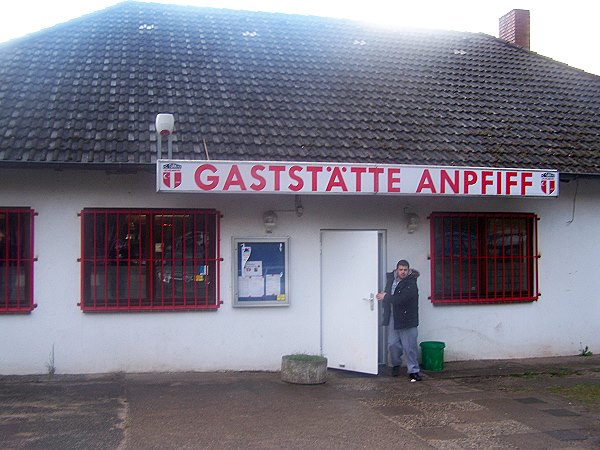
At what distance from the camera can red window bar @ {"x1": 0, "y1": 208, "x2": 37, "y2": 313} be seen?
382 inches

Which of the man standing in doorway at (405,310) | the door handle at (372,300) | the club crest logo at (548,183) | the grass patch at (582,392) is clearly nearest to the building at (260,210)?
the club crest logo at (548,183)

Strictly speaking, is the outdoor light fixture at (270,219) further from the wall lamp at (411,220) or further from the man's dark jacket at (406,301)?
the wall lamp at (411,220)

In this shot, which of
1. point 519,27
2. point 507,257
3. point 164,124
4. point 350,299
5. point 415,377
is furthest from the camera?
point 519,27

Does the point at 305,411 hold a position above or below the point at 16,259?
below

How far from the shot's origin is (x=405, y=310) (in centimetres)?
1006

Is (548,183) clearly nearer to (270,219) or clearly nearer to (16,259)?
(270,219)

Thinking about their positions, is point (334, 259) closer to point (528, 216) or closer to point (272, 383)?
point (272, 383)

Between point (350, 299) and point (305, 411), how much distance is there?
248 cm

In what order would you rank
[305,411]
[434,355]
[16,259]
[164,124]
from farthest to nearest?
[434,355] → [16,259] → [164,124] → [305,411]

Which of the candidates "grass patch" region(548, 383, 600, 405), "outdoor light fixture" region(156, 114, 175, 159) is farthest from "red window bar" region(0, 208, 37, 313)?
"grass patch" region(548, 383, 600, 405)

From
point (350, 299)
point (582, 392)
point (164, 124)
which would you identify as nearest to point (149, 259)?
point (164, 124)

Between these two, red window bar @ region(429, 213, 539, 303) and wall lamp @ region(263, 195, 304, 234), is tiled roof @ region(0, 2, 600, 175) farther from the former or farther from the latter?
red window bar @ region(429, 213, 539, 303)

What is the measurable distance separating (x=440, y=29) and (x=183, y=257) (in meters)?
9.03

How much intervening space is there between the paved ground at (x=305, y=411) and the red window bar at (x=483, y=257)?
1274 mm
